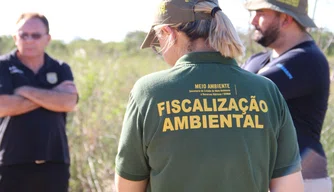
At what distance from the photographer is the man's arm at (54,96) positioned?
4086 mm

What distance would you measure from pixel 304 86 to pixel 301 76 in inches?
2.4

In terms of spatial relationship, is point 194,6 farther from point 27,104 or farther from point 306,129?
point 27,104

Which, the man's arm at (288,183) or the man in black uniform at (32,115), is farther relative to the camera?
the man in black uniform at (32,115)

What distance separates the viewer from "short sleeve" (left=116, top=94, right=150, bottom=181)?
2.05 m

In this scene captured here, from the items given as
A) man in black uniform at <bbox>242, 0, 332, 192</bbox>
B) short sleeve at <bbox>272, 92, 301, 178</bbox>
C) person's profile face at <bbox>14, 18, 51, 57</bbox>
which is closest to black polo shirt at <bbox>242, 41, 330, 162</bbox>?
man in black uniform at <bbox>242, 0, 332, 192</bbox>

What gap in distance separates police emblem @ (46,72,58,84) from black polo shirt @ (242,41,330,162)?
1745mm

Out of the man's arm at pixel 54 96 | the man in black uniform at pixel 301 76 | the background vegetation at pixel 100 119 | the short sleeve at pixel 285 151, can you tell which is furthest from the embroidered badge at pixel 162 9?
the background vegetation at pixel 100 119

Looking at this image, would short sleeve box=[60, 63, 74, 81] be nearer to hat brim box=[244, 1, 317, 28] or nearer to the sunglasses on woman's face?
the sunglasses on woman's face

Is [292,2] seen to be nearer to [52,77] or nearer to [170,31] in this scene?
[170,31]

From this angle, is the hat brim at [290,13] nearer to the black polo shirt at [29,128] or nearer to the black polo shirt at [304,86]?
the black polo shirt at [304,86]

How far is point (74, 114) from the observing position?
21.9 feet

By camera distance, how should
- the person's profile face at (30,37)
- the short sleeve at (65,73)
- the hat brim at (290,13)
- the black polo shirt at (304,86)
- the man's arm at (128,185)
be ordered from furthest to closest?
the short sleeve at (65,73) < the person's profile face at (30,37) < the hat brim at (290,13) < the black polo shirt at (304,86) < the man's arm at (128,185)

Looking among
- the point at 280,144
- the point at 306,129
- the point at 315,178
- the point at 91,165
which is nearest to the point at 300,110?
the point at 306,129

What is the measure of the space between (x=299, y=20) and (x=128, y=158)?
184cm
